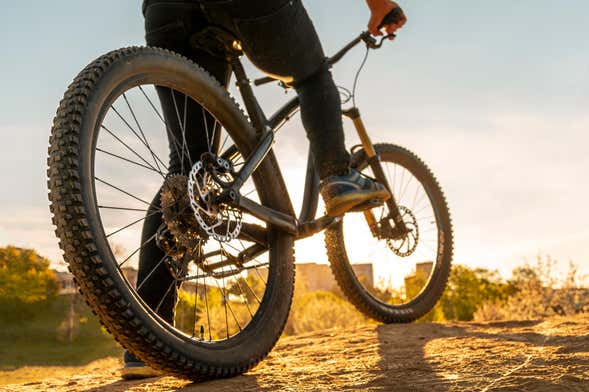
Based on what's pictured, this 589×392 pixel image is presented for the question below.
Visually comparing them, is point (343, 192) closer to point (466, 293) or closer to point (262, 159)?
point (262, 159)

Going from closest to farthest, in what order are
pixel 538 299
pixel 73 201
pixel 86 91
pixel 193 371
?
pixel 73 201 < pixel 86 91 < pixel 193 371 < pixel 538 299

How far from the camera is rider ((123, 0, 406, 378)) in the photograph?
229 cm

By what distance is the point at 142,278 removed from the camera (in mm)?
2279

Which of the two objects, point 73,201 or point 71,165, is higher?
point 71,165

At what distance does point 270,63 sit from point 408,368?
1.34 metres

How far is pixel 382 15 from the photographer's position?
2801mm

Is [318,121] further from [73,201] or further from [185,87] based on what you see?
[73,201]

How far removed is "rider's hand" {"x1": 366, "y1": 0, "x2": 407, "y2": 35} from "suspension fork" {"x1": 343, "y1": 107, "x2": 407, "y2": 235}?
111cm

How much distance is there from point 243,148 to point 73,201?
987mm

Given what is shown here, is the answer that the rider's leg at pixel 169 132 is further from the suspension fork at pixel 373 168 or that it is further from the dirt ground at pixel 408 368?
the suspension fork at pixel 373 168

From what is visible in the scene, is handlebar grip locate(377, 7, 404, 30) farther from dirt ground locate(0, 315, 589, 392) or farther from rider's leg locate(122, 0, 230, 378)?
dirt ground locate(0, 315, 589, 392)

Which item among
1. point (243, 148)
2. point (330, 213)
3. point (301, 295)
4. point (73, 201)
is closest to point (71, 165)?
point (73, 201)

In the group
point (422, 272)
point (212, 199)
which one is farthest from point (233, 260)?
point (422, 272)

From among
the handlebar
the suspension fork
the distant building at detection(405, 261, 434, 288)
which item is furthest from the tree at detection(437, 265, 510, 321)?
the handlebar
